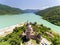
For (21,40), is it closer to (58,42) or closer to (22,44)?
(22,44)

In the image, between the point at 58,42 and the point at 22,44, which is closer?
the point at 22,44

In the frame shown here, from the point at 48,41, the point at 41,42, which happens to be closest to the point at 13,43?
the point at 41,42

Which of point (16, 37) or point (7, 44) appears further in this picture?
point (16, 37)

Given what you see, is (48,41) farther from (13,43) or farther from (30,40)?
(13,43)

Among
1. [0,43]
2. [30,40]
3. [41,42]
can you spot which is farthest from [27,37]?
[0,43]

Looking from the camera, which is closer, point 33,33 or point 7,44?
point 7,44

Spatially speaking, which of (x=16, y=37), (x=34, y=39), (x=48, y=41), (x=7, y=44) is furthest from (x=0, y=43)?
(x=48, y=41)

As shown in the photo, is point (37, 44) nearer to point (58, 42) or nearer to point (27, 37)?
point (27, 37)
